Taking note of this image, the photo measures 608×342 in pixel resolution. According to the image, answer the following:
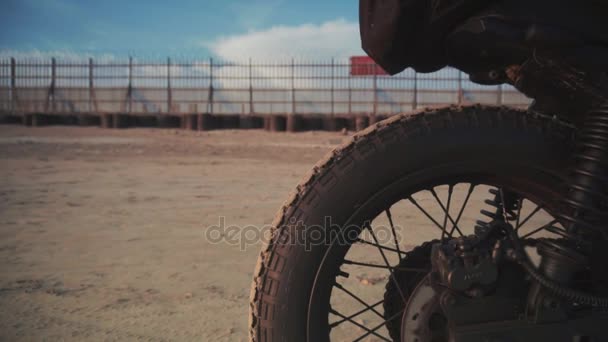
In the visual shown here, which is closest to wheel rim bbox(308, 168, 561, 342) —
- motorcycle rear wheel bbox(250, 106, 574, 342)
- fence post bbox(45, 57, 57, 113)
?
motorcycle rear wheel bbox(250, 106, 574, 342)

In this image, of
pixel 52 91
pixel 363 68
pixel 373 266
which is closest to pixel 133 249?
pixel 373 266

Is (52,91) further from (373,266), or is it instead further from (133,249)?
(373,266)

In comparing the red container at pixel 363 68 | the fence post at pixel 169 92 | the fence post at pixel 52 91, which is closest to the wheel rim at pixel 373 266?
the red container at pixel 363 68

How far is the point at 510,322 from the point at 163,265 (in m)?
1.87

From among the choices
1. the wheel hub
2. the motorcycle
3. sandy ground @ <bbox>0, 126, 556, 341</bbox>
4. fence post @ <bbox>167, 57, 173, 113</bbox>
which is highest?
fence post @ <bbox>167, 57, 173, 113</bbox>

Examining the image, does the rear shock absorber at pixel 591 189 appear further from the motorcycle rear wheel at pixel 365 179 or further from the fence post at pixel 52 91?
the fence post at pixel 52 91

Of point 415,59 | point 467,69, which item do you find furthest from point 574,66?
point 415,59

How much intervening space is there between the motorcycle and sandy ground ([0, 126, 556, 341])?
2.54ft

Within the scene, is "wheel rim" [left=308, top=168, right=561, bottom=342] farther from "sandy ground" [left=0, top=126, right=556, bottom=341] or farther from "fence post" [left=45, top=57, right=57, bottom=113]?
"fence post" [left=45, top=57, right=57, bottom=113]

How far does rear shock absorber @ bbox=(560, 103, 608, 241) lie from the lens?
1049 mm

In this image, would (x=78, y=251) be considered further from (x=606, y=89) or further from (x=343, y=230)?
(x=606, y=89)

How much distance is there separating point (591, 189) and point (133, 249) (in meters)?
2.41

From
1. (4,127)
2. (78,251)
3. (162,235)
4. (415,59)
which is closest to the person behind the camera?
(415,59)

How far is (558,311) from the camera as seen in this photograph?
1046 mm
